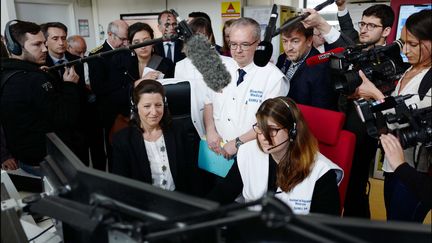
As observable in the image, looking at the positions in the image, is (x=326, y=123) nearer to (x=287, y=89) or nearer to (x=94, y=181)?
(x=287, y=89)

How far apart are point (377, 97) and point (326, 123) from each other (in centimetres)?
27

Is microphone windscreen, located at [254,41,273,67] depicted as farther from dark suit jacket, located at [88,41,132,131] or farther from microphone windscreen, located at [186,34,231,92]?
dark suit jacket, located at [88,41,132,131]

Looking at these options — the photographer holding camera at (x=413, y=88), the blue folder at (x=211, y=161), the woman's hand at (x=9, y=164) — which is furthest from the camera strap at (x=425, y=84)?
the woman's hand at (x=9, y=164)

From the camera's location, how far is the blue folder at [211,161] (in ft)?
6.09

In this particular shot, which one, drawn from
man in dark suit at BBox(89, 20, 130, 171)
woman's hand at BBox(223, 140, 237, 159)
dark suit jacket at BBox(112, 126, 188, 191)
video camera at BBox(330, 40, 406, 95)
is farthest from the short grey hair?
man in dark suit at BBox(89, 20, 130, 171)

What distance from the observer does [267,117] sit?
1.34 m

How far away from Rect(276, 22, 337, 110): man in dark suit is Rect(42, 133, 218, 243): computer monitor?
4.38 ft

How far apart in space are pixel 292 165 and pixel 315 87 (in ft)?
2.12

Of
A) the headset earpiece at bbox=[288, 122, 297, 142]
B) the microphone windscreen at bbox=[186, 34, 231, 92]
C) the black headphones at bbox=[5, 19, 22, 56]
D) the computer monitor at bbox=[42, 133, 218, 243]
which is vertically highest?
the black headphones at bbox=[5, 19, 22, 56]

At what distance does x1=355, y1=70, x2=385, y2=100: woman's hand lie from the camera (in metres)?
1.36

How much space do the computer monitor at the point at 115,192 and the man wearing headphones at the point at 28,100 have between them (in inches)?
44.2

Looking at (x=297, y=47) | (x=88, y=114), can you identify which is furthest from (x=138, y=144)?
(x=88, y=114)

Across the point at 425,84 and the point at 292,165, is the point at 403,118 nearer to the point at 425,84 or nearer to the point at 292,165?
the point at 425,84

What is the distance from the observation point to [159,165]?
5.66ft
